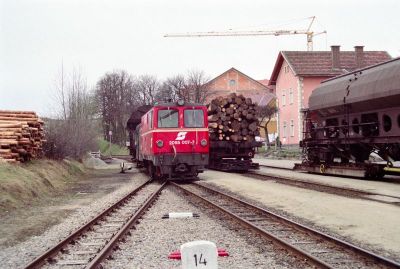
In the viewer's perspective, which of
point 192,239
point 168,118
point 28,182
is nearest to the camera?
point 192,239

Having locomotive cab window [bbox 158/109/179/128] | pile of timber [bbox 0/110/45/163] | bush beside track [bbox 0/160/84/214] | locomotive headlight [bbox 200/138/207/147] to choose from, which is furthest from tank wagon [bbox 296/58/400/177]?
pile of timber [bbox 0/110/45/163]

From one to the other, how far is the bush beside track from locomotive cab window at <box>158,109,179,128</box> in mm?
4301

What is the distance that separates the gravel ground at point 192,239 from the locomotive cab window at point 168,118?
7.95 m

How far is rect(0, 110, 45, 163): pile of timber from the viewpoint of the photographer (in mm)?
16891

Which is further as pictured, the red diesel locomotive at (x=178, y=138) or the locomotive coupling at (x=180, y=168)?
the locomotive coupling at (x=180, y=168)

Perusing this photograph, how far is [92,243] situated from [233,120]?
1749cm

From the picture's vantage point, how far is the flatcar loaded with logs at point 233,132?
24250mm

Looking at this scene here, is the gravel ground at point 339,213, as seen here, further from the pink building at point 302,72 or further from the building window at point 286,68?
the building window at point 286,68

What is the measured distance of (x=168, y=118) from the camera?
18.9 metres

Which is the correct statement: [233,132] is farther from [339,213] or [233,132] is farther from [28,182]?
[339,213]

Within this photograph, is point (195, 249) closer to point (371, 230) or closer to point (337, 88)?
point (371, 230)

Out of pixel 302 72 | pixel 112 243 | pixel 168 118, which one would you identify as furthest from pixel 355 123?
pixel 302 72

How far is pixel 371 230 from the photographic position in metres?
8.45

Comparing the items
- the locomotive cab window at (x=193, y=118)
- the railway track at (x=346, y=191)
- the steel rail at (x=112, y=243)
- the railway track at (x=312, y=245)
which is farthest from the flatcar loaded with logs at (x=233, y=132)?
the railway track at (x=312, y=245)
